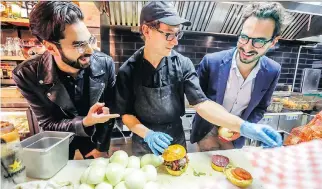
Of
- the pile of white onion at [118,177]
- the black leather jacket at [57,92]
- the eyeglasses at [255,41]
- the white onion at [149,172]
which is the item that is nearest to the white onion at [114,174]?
the pile of white onion at [118,177]

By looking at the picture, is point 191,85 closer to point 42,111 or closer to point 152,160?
point 152,160

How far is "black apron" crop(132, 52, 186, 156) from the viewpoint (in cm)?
113

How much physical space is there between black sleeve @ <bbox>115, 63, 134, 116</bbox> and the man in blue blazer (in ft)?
1.51

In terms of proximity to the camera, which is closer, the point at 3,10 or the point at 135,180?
the point at 135,180

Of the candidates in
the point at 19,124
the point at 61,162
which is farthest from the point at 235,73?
the point at 19,124

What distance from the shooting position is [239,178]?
37.7 inches

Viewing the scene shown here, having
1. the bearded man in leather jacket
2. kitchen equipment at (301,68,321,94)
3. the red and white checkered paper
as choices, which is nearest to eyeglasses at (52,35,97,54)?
the bearded man in leather jacket

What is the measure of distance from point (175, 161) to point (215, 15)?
3.09 feet

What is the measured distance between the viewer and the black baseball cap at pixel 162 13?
981mm

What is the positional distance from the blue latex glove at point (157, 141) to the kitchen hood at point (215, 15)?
0.67 metres

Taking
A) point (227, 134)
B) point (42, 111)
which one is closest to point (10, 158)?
point (42, 111)

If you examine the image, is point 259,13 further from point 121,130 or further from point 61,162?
point 61,162

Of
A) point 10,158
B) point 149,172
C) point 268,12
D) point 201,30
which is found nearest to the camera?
point 10,158

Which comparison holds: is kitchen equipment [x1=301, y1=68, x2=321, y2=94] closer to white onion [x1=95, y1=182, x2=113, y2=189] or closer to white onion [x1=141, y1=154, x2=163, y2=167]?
white onion [x1=141, y1=154, x2=163, y2=167]
